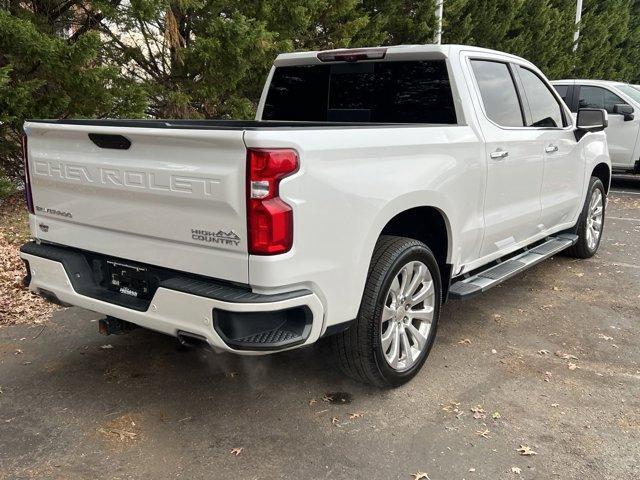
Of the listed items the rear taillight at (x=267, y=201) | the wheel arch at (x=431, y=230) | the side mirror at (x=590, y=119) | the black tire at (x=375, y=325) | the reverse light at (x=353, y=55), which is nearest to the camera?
the rear taillight at (x=267, y=201)

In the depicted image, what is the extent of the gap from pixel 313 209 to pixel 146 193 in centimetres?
82

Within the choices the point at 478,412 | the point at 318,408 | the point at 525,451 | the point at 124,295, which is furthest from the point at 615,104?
the point at 124,295

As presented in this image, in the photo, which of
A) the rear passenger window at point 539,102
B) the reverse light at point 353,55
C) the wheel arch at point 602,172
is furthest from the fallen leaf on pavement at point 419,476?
the wheel arch at point 602,172

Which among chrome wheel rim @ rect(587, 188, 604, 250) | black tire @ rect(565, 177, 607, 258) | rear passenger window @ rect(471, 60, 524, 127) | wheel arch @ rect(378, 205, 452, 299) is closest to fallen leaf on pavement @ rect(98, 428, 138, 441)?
wheel arch @ rect(378, 205, 452, 299)

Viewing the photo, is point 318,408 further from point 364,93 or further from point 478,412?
Result: point 364,93

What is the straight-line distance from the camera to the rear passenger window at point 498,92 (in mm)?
4230

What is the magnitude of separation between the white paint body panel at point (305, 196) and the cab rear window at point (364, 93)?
0.41 ft

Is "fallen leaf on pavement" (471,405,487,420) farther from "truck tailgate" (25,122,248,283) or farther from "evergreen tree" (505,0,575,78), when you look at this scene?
"evergreen tree" (505,0,575,78)

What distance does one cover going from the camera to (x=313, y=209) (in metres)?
2.71

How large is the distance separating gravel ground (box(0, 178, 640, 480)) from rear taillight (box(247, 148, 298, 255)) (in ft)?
3.55

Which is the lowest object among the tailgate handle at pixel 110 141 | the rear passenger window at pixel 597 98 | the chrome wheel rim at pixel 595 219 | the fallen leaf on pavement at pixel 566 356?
the fallen leaf on pavement at pixel 566 356

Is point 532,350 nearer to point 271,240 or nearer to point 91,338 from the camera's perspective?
point 271,240

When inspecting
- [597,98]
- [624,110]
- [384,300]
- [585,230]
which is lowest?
[585,230]

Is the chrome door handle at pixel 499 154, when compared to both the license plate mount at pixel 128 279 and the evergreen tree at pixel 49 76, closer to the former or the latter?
the license plate mount at pixel 128 279
